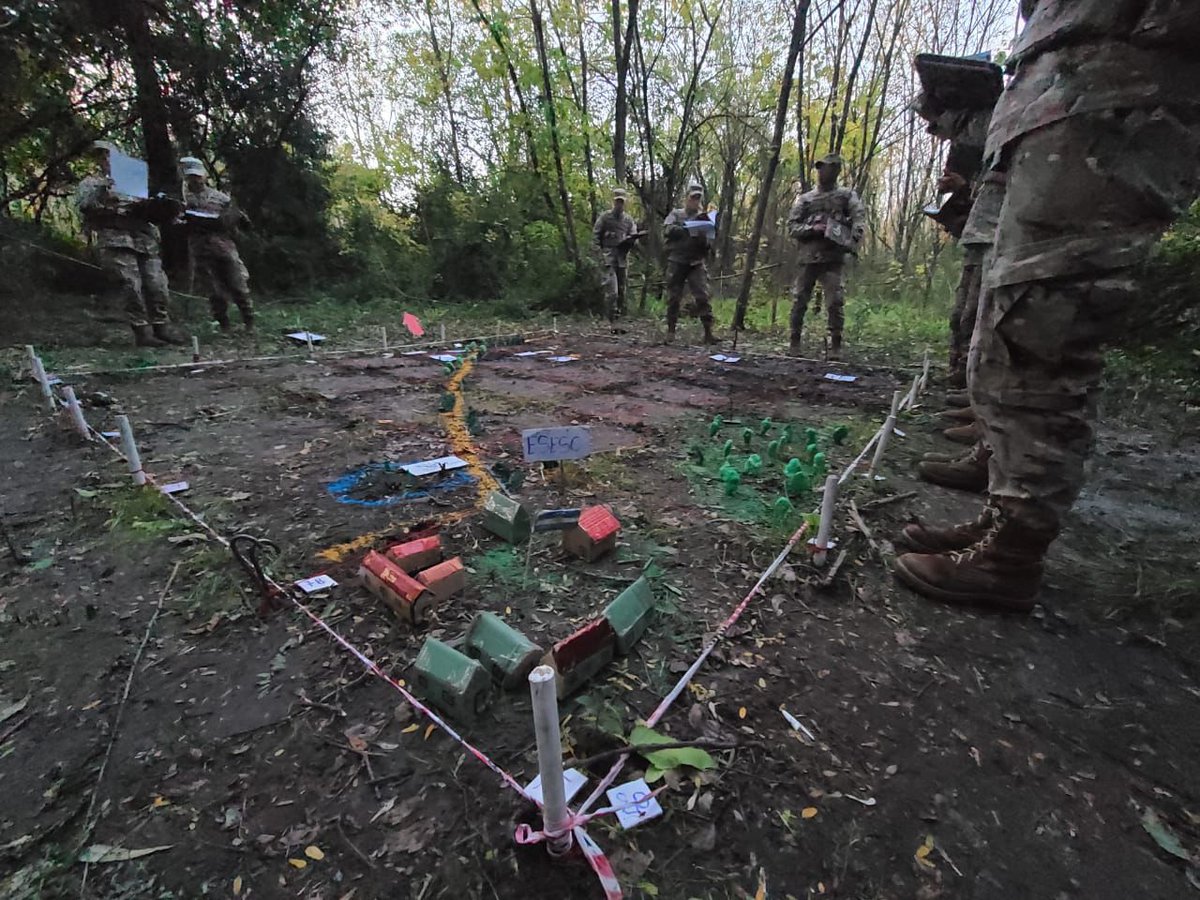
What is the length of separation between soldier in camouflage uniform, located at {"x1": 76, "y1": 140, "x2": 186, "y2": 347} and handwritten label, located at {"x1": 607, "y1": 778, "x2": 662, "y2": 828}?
8106 mm

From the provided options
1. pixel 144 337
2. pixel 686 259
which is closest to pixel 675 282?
pixel 686 259

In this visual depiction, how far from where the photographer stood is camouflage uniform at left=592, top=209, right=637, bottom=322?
1009cm

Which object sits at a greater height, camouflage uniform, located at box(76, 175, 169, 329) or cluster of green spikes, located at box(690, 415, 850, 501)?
camouflage uniform, located at box(76, 175, 169, 329)

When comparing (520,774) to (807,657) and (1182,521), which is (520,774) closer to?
(807,657)

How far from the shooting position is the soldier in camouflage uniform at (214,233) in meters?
7.11

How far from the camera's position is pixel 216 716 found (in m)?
1.50

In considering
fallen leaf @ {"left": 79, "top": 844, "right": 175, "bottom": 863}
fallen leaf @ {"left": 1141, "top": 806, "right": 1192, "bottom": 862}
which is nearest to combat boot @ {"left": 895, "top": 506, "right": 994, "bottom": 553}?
fallen leaf @ {"left": 1141, "top": 806, "right": 1192, "bottom": 862}

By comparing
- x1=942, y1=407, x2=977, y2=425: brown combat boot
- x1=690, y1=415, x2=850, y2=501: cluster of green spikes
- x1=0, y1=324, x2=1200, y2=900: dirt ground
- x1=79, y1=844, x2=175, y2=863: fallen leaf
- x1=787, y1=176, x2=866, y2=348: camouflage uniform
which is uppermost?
x1=787, y1=176, x2=866, y2=348: camouflage uniform

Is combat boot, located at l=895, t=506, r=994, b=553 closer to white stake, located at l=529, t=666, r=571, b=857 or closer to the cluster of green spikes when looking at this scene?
the cluster of green spikes

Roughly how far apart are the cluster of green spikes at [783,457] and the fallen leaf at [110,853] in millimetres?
2248

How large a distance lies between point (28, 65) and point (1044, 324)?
1226cm

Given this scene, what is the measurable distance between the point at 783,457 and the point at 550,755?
2.67m

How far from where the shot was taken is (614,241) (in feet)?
33.2

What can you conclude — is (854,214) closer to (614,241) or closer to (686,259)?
(686,259)
